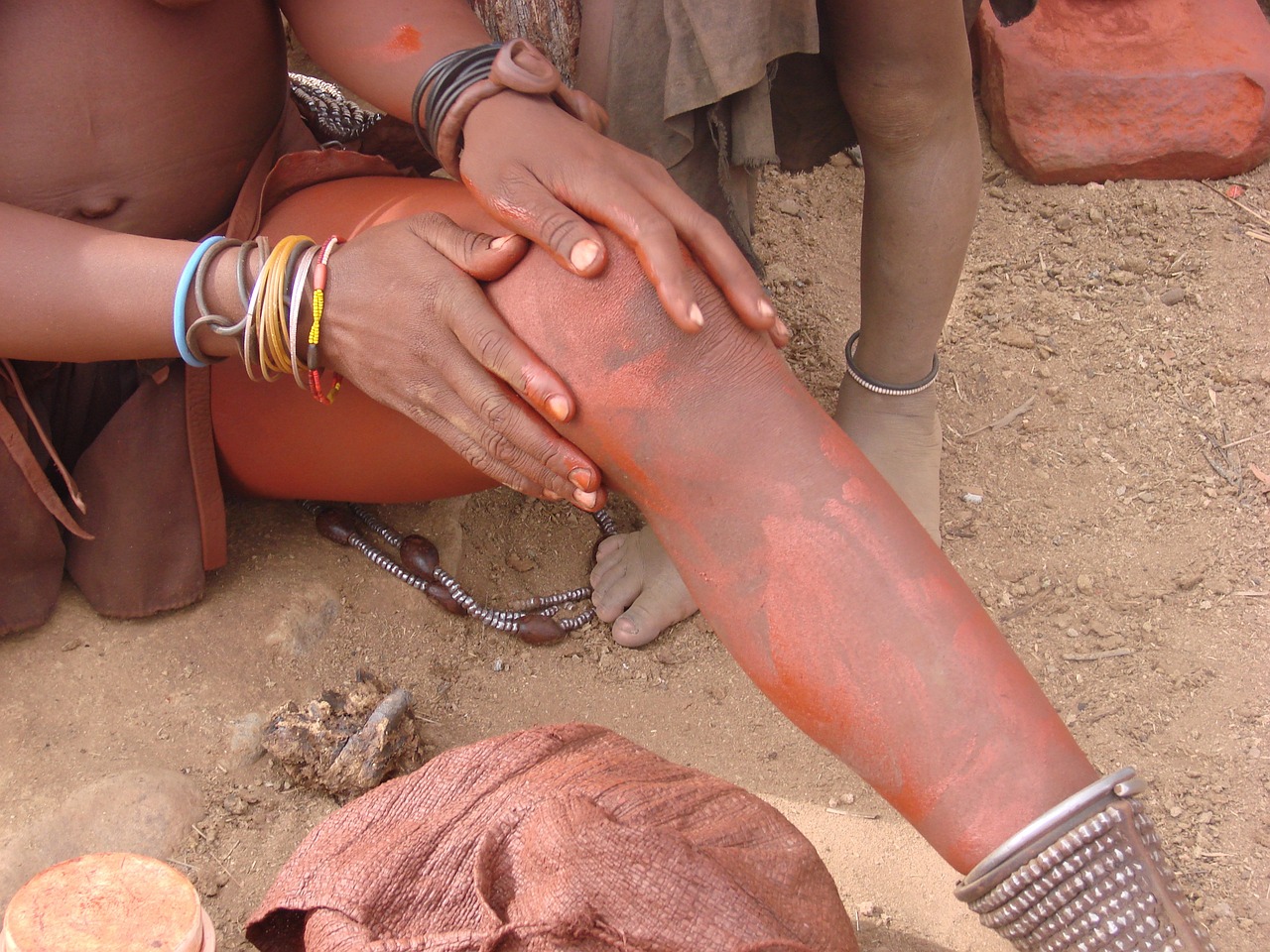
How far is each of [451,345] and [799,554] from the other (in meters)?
0.50

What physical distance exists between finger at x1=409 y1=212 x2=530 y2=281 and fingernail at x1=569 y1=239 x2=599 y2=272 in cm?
9

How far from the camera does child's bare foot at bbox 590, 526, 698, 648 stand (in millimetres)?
2043

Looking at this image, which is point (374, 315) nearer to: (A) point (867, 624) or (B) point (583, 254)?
(B) point (583, 254)

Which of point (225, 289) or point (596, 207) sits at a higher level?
point (596, 207)

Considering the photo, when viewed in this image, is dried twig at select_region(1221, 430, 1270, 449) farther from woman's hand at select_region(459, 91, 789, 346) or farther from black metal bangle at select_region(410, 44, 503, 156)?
black metal bangle at select_region(410, 44, 503, 156)

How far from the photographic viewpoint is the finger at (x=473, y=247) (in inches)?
55.5

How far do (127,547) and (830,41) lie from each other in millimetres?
1391

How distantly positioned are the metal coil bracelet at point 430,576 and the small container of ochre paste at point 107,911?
836 mm

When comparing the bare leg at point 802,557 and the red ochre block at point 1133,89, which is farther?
the red ochre block at point 1133,89

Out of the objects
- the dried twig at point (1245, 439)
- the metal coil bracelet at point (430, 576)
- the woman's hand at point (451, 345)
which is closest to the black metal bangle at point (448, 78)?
the woman's hand at point (451, 345)

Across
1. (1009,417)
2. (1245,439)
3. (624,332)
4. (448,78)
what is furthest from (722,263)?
(1245,439)

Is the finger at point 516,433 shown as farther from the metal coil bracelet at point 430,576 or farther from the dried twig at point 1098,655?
the dried twig at point 1098,655

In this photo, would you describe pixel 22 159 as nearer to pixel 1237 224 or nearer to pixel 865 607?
pixel 865 607

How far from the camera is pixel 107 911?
1.17 meters
